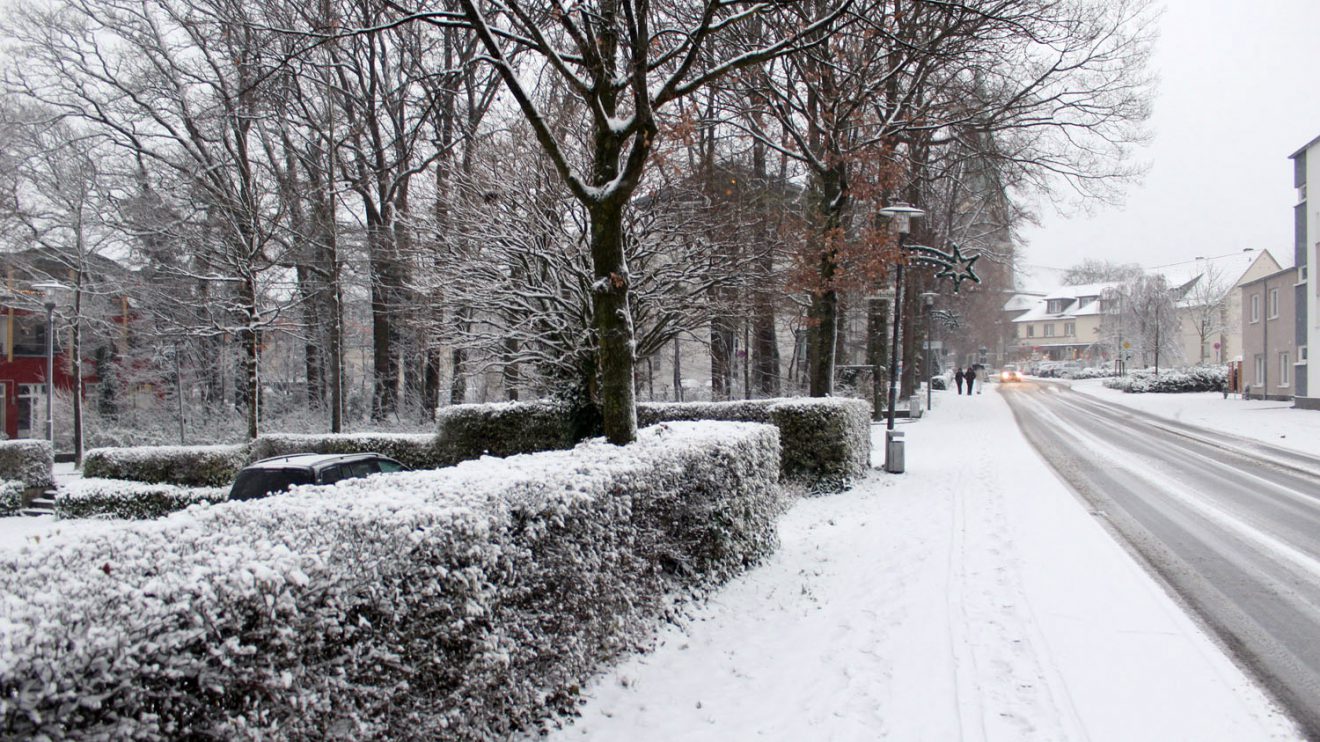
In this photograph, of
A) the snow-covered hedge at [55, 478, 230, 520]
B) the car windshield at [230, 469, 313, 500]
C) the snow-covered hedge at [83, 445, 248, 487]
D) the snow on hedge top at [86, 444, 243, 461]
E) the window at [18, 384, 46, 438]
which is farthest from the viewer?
the window at [18, 384, 46, 438]

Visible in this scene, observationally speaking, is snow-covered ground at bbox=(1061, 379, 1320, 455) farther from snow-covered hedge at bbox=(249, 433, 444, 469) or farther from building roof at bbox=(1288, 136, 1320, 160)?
snow-covered hedge at bbox=(249, 433, 444, 469)

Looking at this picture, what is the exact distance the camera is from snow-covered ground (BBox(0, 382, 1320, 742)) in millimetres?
4457

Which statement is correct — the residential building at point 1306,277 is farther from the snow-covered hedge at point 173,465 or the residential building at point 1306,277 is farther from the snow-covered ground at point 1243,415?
the snow-covered hedge at point 173,465

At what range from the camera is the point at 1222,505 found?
11297 millimetres

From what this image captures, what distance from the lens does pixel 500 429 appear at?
669 inches

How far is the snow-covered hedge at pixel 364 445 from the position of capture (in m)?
17.7

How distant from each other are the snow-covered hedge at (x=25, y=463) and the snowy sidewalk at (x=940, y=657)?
19194 mm

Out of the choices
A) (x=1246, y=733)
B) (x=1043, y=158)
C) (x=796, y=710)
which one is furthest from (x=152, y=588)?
(x=1043, y=158)

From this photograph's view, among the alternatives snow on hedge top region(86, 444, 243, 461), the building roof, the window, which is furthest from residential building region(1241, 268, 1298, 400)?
the window

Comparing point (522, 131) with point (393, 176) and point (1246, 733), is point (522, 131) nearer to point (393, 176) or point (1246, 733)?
point (393, 176)

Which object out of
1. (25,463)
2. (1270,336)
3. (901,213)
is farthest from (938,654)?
(1270,336)

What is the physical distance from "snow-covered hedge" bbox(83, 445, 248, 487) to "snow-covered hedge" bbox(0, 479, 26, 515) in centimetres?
190

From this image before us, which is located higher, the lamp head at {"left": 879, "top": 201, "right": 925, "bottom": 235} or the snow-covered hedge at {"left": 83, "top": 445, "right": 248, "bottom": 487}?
the lamp head at {"left": 879, "top": 201, "right": 925, "bottom": 235}

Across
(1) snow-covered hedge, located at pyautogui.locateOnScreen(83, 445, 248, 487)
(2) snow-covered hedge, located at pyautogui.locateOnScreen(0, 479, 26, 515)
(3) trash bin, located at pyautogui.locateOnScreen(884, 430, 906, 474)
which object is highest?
(3) trash bin, located at pyautogui.locateOnScreen(884, 430, 906, 474)
